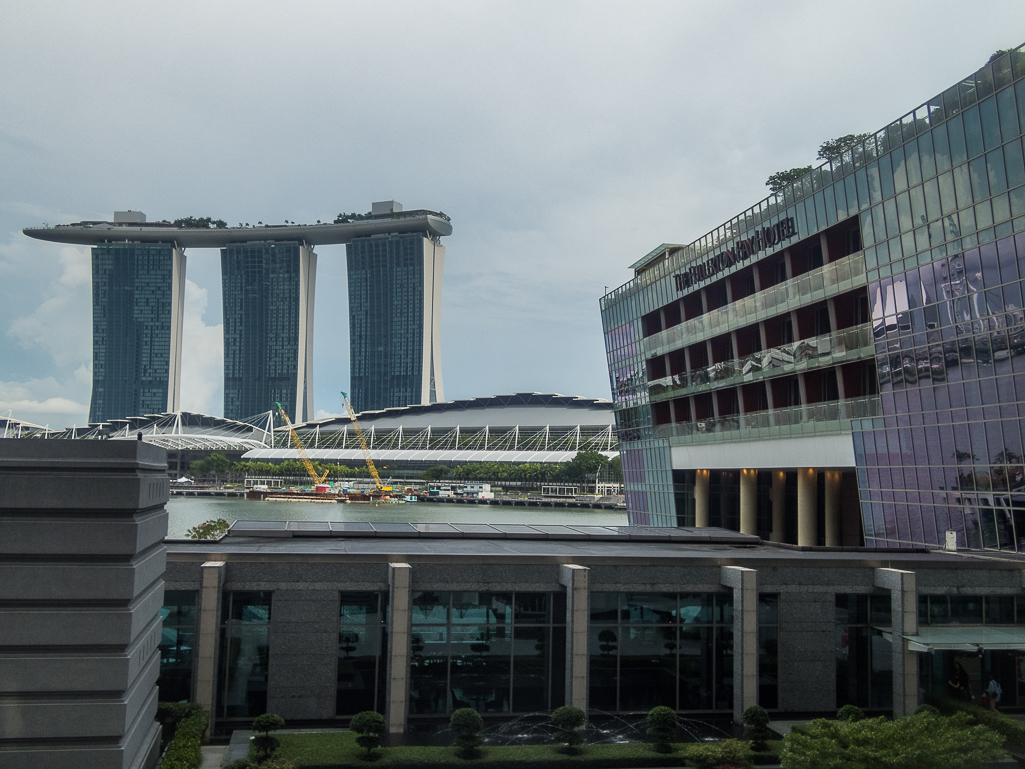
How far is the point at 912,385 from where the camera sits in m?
45.2

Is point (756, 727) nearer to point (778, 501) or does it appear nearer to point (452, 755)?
point (452, 755)

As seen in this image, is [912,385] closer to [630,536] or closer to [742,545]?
[742,545]

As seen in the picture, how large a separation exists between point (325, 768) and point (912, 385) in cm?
3445

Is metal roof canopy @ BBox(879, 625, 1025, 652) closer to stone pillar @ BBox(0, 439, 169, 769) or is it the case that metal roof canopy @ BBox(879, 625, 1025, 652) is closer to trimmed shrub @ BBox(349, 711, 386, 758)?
trimmed shrub @ BBox(349, 711, 386, 758)

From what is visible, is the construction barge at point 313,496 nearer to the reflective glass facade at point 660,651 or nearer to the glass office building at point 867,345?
the glass office building at point 867,345

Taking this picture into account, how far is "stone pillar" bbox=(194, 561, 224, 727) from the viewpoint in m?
25.4

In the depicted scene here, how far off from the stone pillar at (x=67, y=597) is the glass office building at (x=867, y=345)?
34.7 metres

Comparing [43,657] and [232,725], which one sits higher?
[43,657]

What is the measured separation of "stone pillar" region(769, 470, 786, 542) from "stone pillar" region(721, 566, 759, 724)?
40426 mm

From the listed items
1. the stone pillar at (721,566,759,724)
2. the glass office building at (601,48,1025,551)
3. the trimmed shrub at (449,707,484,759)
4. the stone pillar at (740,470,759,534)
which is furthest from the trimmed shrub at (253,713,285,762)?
the stone pillar at (740,470,759,534)

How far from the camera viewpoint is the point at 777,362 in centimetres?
5894

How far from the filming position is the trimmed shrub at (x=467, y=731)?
23.9 metres

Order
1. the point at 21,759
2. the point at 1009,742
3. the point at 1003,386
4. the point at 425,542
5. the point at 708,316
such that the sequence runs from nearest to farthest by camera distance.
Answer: the point at 21,759
the point at 1009,742
the point at 425,542
the point at 1003,386
the point at 708,316

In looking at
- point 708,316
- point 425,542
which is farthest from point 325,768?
point 708,316
